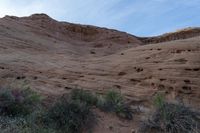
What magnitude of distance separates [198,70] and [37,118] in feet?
15.1

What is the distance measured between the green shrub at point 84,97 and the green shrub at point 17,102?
31.8 inches

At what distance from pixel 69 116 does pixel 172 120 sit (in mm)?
2126

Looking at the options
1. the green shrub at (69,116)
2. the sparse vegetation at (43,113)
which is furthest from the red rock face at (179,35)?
the green shrub at (69,116)

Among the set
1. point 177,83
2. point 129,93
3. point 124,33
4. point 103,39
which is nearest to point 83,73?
point 129,93

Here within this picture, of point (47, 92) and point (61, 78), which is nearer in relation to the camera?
point (47, 92)

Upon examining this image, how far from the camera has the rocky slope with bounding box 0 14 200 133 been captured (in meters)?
12.0

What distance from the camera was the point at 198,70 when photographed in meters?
12.2

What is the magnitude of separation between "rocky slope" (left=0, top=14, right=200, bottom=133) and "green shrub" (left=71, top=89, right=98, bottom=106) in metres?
0.43

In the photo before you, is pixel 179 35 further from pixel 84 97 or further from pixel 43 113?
pixel 43 113

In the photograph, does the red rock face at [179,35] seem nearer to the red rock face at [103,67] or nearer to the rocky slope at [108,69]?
the red rock face at [103,67]

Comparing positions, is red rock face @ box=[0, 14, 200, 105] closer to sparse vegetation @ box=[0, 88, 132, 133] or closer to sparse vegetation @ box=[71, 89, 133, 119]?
sparse vegetation @ box=[71, 89, 133, 119]

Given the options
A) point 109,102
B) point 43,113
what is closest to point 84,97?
point 109,102

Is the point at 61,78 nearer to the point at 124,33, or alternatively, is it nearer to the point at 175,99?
the point at 175,99

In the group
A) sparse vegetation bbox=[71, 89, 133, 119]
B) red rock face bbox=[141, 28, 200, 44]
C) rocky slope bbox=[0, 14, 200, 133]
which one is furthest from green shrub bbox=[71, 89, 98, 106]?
red rock face bbox=[141, 28, 200, 44]
